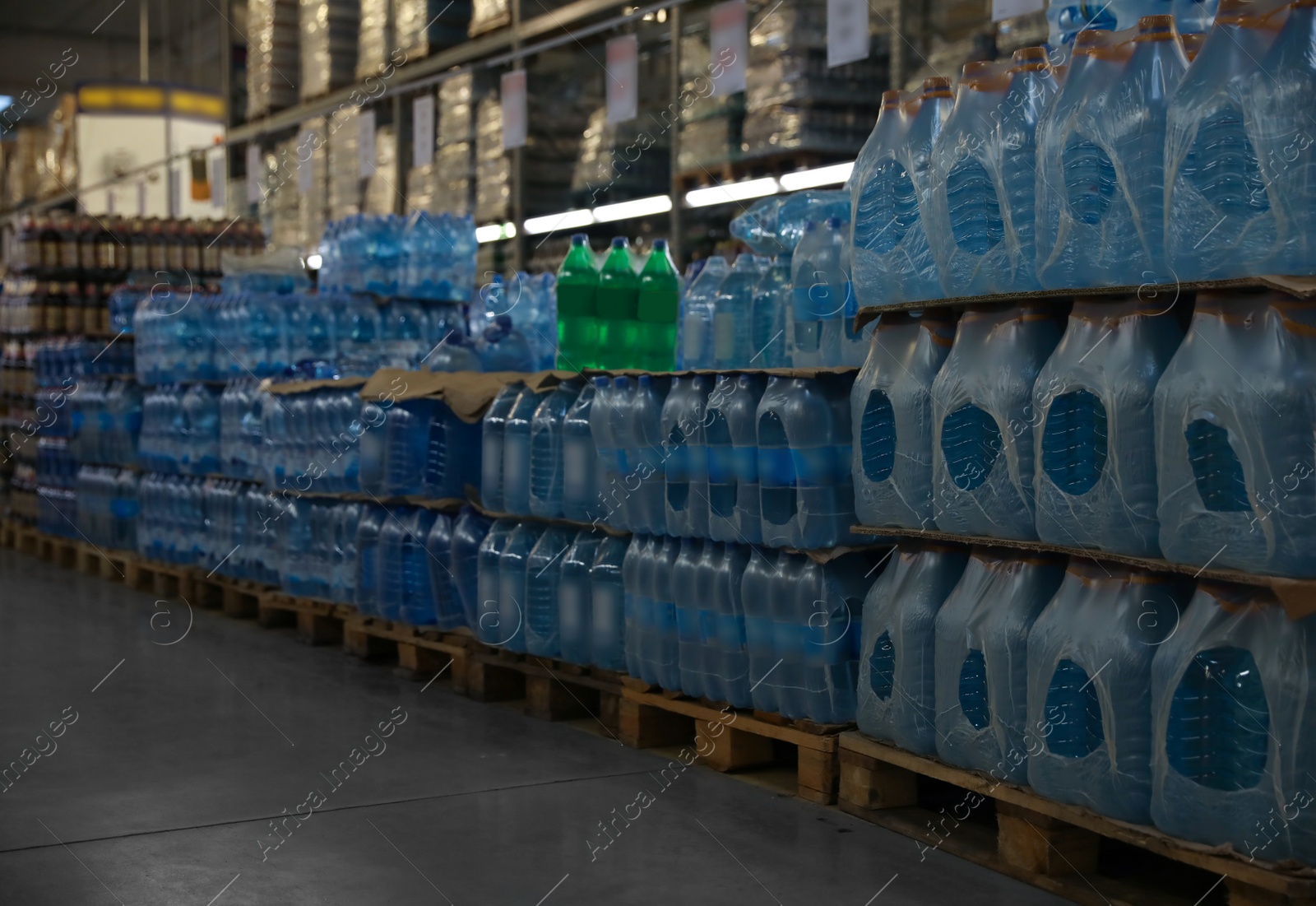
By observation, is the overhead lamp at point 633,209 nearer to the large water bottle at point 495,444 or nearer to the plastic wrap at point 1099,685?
the large water bottle at point 495,444

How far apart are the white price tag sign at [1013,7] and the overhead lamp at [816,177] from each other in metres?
1.67

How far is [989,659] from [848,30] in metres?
3.61

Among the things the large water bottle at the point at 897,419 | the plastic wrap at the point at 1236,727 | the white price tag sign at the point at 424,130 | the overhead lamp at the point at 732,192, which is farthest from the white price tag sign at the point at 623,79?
the plastic wrap at the point at 1236,727

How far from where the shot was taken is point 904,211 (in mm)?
4332

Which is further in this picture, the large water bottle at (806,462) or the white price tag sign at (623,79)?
the white price tag sign at (623,79)

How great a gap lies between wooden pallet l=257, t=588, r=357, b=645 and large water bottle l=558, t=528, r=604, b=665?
2.07 m

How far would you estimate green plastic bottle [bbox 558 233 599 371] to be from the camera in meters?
6.21

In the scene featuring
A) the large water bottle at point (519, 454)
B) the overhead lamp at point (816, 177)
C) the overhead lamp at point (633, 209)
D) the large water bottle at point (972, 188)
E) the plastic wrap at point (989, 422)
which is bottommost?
the large water bottle at point (519, 454)

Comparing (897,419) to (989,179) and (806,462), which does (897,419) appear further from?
(989,179)

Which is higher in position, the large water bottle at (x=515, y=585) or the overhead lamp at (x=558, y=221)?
the overhead lamp at (x=558, y=221)

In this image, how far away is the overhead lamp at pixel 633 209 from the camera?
30.5ft

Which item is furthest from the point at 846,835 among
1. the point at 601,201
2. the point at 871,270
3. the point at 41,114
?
the point at 41,114

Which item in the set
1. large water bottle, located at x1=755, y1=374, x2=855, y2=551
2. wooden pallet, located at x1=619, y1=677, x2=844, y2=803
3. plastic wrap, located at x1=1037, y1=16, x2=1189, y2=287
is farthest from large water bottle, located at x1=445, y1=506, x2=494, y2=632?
plastic wrap, located at x1=1037, y1=16, x2=1189, y2=287

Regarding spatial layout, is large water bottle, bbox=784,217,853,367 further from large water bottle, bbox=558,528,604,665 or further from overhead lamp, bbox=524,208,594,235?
overhead lamp, bbox=524,208,594,235
